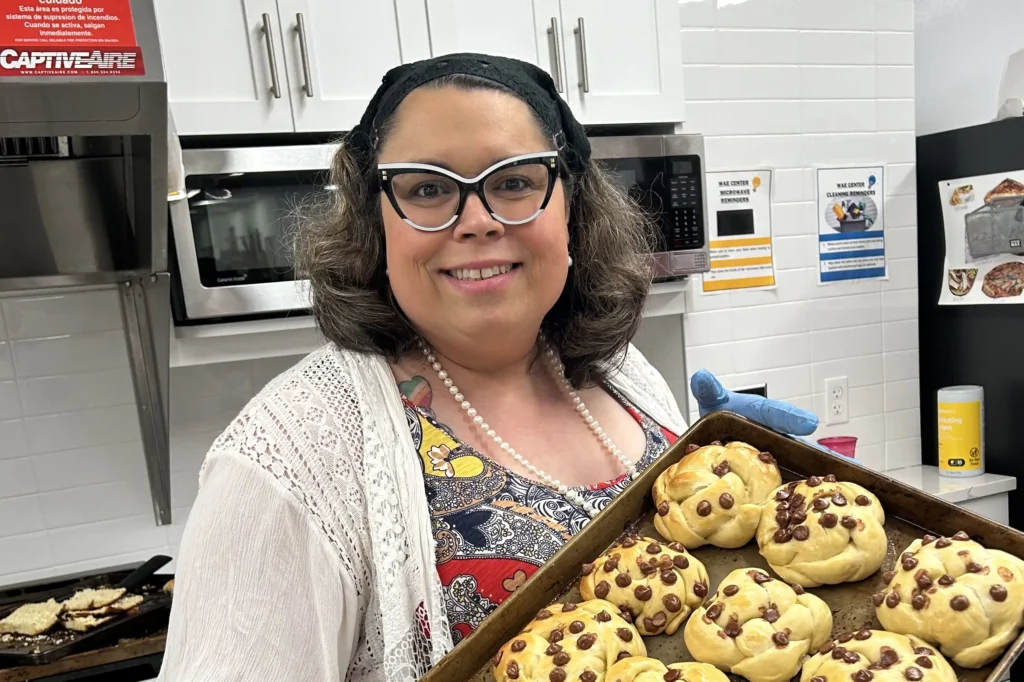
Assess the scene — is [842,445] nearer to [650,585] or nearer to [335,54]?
[650,585]

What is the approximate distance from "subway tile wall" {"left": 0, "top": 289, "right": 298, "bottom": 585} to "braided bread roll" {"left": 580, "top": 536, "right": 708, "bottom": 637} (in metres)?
1.46

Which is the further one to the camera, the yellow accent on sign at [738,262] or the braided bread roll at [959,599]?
the yellow accent on sign at [738,262]

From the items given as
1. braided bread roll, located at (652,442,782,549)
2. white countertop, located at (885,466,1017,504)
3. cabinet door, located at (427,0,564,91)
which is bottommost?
white countertop, located at (885,466,1017,504)

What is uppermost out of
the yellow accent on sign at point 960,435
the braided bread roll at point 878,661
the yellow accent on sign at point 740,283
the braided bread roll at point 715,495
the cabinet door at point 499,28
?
the cabinet door at point 499,28

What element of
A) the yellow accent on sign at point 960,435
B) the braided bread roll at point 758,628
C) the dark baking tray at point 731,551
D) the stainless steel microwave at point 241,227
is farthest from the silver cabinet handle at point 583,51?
the yellow accent on sign at point 960,435

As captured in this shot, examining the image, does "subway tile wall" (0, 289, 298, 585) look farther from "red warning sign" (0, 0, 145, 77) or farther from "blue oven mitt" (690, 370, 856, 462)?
"blue oven mitt" (690, 370, 856, 462)

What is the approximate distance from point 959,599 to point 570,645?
0.36 meters

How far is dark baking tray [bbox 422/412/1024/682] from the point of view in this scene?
708mm

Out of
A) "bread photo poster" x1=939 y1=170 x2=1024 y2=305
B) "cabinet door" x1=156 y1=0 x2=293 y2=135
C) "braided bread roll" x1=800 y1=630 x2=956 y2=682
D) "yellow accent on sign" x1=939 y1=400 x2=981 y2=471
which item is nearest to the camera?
"braided bread roll" x1=800 y1=630 x2=956 y2=682

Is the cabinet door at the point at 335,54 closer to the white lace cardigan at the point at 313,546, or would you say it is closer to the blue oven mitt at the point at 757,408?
the white lace cardigan at the point at 313,546

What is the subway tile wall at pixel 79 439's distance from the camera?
1.82 m

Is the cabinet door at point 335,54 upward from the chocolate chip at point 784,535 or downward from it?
upward

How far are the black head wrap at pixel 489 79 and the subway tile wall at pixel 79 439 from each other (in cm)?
122

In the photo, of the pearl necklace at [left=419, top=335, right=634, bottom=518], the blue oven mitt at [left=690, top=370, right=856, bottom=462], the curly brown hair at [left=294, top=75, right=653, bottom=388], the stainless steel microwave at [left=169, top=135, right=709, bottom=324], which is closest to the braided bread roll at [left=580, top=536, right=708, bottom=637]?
the pearl necklace at [left=419, top=335, right=634, bottom=518]
